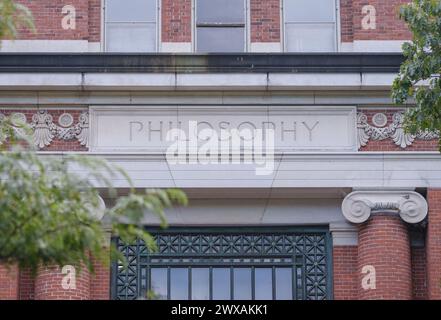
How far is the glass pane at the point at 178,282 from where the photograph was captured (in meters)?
22.8

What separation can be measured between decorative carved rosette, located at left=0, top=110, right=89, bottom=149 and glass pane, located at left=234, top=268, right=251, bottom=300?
134 inches

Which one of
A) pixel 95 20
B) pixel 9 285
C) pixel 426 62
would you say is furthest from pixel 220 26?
pixel 426 62

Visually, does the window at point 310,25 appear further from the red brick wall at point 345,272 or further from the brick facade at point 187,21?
the red brick wall at point 345,272

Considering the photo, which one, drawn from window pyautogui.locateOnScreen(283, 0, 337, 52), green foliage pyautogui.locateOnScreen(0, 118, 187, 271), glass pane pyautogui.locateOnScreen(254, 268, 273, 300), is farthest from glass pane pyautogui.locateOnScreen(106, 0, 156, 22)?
green foliage pyautogui.locateOnScreen(0, 118, 187, 271)

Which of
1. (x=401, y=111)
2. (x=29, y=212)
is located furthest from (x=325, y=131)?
(x=29, y=212)

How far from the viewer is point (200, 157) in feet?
75.7

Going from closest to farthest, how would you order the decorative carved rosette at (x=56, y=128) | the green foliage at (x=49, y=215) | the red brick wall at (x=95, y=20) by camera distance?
the green foliage at (x=49, y=215) → the decorative carved rosette at (x=56, y=128) → the red brick wall at (x=95, y=20)

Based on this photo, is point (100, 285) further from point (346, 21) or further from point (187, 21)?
point (346, 21)

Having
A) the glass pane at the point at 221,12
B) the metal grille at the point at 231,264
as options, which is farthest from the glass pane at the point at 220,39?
the metal grille at the point at 231,264

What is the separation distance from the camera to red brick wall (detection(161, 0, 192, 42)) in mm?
24000

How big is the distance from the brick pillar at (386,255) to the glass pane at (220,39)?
401 centimetres

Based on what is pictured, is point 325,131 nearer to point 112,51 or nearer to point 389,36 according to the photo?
point 389,36

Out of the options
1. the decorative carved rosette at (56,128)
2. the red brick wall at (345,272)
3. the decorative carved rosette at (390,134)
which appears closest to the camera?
the red brick wall at (345,272)

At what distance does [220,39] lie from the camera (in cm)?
2425
